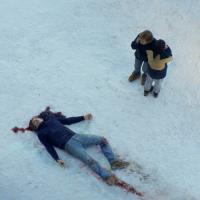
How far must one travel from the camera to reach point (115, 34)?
13.5 meters

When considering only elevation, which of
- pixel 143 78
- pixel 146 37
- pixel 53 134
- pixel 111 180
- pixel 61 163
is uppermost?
pixel 146 37

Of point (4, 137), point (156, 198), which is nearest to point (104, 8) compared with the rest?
point (4, 137)

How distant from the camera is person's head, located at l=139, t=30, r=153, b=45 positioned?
1060 cm

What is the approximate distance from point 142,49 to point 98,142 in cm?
209

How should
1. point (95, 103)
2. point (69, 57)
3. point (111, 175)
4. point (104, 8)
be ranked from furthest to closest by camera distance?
point (104, 8) → point (69, 57) → point (95, 103) → point (111, 175)

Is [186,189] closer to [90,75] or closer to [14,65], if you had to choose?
[90,75]

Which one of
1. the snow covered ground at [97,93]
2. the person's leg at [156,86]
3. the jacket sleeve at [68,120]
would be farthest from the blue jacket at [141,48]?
the jacket sleeve at [68,120]

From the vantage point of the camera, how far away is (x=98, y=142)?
35.3 ft

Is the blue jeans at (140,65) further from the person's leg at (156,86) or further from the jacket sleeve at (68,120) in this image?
the jacket sleeve at (68,120)

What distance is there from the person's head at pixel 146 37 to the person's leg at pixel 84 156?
238 centimetres

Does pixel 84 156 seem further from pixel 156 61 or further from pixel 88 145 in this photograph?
pixel 156 61

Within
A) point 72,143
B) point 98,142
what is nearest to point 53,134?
point 72,143

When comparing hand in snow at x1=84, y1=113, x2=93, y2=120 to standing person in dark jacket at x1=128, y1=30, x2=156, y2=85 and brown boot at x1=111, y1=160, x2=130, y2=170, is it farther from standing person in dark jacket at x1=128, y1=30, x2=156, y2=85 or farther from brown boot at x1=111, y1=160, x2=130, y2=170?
standing person in dark jacket at x1=128, y1=30, x2=156, y2=85

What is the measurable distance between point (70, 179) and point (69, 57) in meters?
3.39
